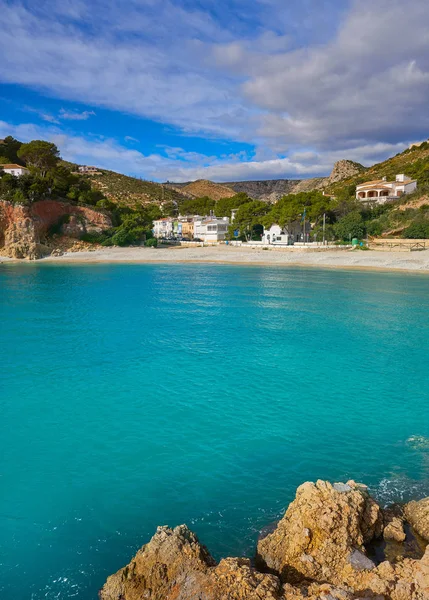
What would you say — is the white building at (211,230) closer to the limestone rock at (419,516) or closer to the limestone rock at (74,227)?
the limestone rock at (74,227)

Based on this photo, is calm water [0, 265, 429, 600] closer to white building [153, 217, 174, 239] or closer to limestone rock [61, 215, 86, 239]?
limestone rock [61, 215, 86, 239]

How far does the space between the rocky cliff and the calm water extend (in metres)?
41.6

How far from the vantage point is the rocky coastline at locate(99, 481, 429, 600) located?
557 cm

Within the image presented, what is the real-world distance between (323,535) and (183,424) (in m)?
6.32

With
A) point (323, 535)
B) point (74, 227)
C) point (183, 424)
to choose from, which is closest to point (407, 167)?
point (74, 227)

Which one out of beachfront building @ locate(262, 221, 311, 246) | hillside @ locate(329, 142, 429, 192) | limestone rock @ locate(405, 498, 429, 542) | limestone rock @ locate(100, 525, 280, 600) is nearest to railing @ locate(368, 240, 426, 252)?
beachfront building @ locate(262, 221, 311, 246)

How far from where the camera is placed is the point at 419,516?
7.75 meters

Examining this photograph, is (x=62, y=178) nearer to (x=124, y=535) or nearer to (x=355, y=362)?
(x=355, y=362)

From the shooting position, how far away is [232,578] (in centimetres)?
565

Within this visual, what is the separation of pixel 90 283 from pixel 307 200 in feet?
171

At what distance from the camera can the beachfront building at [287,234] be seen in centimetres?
7794

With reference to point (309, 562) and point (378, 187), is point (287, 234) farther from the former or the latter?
point (309, 562)

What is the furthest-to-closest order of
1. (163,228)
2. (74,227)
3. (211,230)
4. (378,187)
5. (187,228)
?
(163,228) < (187,228) < (211,230) < (378,187) < (74,227)

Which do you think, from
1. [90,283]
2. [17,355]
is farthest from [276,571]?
[90,283]
